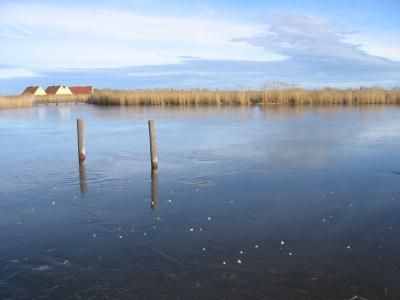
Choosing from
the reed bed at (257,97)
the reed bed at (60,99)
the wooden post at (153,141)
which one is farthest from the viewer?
the reed bed at (60,99)

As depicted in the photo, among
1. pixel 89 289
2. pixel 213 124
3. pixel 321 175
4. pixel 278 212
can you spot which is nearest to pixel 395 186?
pixel 321 175

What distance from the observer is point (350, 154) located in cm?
1200

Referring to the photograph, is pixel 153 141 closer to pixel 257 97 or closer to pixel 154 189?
pixel 154 189

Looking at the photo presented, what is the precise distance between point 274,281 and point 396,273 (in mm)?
1287

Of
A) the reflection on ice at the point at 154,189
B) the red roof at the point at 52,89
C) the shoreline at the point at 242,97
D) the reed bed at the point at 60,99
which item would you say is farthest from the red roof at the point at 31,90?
the reflection on ice at the point at 154,189

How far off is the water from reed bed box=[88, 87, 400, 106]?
801 inches

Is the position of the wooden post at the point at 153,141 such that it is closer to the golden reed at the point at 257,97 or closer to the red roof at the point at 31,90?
the golden reed at the point at 257,97

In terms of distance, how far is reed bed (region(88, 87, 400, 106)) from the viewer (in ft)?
106

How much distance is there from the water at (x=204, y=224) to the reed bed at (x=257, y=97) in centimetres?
2036

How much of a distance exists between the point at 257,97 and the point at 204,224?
29.4 meters

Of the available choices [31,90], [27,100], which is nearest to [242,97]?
[27,100]

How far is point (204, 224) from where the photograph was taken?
640cm

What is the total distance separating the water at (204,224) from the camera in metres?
4.64

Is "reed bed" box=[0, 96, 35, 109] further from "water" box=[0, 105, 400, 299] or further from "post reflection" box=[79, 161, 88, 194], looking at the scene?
"post reflection" box=[79, 161, 88, 194]
